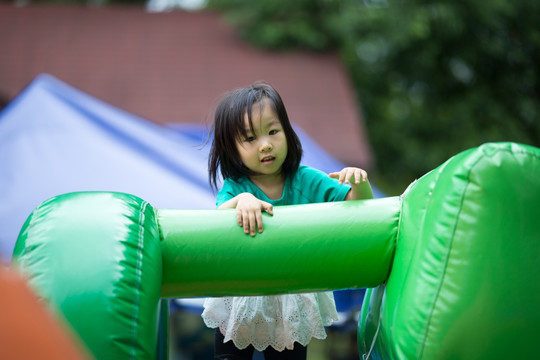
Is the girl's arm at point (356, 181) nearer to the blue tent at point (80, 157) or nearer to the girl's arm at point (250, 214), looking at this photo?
the girl's arm at point (250, 214)

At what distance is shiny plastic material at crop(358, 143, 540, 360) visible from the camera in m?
1.49

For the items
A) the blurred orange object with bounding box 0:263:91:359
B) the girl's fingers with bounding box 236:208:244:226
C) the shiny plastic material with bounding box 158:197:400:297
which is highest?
the girl's fingers with bounding box 236:208:244:226

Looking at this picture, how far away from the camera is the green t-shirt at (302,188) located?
2105mm

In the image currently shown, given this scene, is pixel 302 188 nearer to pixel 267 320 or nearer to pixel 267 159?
pixel 267 159

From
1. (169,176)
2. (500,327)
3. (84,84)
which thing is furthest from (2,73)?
(500,327)

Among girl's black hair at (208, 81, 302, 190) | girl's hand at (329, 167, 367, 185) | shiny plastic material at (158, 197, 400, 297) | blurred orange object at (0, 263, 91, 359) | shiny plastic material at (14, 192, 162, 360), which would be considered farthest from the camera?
girl's black hair at (208, 81, 302, 190)

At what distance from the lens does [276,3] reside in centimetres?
970

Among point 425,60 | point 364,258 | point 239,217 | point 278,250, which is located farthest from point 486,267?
point 425,60

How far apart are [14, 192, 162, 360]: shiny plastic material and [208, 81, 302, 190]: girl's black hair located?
0.50m

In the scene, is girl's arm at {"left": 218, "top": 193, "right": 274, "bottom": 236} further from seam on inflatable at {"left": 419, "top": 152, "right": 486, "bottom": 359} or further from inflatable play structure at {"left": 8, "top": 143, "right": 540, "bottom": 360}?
seam on inflatable at {"left": 419, "top": 152, "right": 486, "bottom": 359}

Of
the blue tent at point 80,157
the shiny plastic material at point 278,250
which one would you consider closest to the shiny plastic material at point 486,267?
the shiny plastic material at point 278,250

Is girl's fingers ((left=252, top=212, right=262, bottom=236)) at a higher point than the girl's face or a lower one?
lower

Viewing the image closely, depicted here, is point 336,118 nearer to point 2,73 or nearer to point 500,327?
point 2,73

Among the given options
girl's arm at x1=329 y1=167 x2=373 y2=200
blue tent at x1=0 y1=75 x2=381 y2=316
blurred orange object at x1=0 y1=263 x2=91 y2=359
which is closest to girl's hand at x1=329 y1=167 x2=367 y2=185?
girl's arm at x1=329 y1=167 x2=373 y2=200
